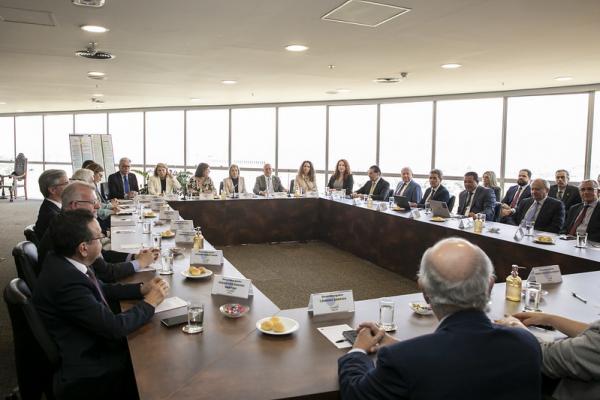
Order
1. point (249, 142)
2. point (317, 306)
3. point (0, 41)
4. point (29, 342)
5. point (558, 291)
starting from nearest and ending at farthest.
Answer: point (29, 342) → point (317, 306) → point (558, 291) → point (0, 41) → point (249, 142)

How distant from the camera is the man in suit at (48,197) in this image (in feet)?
11.0

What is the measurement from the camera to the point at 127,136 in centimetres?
1243

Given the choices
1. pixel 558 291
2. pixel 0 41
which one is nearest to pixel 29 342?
pixel 558 291

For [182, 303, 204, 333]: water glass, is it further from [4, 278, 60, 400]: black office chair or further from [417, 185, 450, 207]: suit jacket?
[417, 185, 450, 207]: suit jacket

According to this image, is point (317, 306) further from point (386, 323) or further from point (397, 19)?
point (397, 19)

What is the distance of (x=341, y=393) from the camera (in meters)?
1.39

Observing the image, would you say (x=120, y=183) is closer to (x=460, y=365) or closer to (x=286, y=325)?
(x=286, y=325)

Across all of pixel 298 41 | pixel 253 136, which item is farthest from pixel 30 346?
pixel 253 136

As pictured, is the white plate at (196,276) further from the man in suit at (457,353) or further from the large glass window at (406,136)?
the large glass window at (406,136)

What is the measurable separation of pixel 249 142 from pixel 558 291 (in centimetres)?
927

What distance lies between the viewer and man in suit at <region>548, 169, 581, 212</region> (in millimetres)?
5812

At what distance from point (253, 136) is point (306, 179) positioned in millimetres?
3663

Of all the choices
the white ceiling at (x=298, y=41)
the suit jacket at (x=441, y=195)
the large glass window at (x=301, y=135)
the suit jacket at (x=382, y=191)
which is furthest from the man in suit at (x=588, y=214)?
the large glass window at (x=301, y=135)

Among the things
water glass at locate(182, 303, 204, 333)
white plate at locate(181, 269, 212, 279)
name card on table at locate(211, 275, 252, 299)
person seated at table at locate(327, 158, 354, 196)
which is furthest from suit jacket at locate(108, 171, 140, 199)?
Result: water glass at locate(182, 303, 204, 333)
